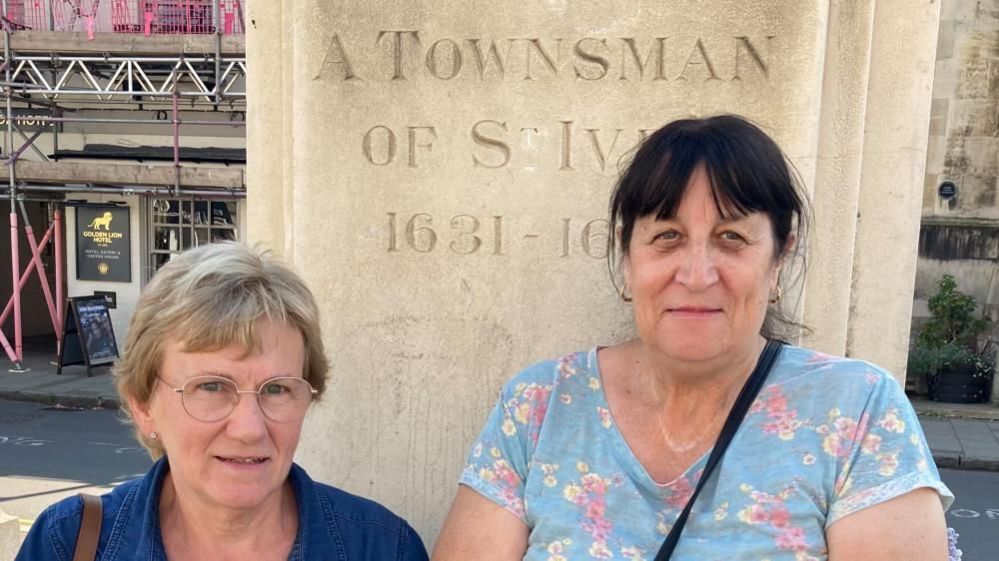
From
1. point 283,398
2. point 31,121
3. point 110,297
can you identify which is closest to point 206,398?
point 283,398

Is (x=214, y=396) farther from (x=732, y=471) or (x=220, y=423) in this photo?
(x=732, y=471)

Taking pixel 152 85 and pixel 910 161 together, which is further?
pixel 152 85

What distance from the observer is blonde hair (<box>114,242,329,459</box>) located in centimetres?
157

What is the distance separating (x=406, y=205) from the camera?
2227mm

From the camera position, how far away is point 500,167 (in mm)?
2184

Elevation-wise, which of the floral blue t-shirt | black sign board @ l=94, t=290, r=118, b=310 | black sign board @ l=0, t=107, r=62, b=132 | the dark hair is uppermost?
black sign board @ l=0, t=107, r=62, b=132

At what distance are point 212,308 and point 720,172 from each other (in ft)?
3.21

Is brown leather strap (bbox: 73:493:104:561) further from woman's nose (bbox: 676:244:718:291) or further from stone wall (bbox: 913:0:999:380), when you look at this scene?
stone wall (bbox: 913:0:999:380)

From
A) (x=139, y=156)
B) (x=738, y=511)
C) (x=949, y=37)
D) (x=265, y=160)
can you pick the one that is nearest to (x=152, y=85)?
(x=139, y=156)

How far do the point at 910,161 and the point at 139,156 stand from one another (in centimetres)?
1299

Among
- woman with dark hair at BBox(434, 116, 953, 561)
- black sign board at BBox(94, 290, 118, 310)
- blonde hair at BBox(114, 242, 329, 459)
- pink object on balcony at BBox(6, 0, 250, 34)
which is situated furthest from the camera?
black sign board at BBox(94, 290, 118, 310)

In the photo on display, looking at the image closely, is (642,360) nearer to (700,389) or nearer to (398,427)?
(700,389)

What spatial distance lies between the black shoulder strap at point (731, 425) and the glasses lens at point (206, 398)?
0.86 m

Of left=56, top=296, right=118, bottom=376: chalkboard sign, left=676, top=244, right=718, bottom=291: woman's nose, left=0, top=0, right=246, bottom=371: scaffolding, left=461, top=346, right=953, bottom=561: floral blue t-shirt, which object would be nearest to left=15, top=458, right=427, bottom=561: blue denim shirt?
left=461, top=346, right=953, bottom=561: floral blue t-shirt
